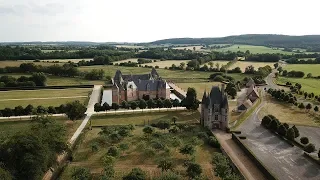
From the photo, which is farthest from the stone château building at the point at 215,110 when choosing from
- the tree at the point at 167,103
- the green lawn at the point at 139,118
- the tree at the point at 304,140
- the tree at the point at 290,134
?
the tree at the point at 304,140

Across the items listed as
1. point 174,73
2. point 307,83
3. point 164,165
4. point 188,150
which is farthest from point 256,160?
point 174,73

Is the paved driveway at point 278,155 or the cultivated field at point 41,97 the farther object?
the cultivated field at point 41,97

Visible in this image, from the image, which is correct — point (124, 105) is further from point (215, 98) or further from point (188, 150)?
point (188, 150)

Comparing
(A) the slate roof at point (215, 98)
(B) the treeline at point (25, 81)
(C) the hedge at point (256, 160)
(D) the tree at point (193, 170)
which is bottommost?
(C) the hedge at point (256, 160)

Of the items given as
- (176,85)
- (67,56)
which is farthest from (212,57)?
(67,56)

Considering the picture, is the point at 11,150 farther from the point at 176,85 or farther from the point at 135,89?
the point at 176,85

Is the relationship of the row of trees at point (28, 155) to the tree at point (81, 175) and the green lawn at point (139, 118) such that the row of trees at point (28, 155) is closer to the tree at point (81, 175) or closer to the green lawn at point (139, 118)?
the tree at point (81, 175)
